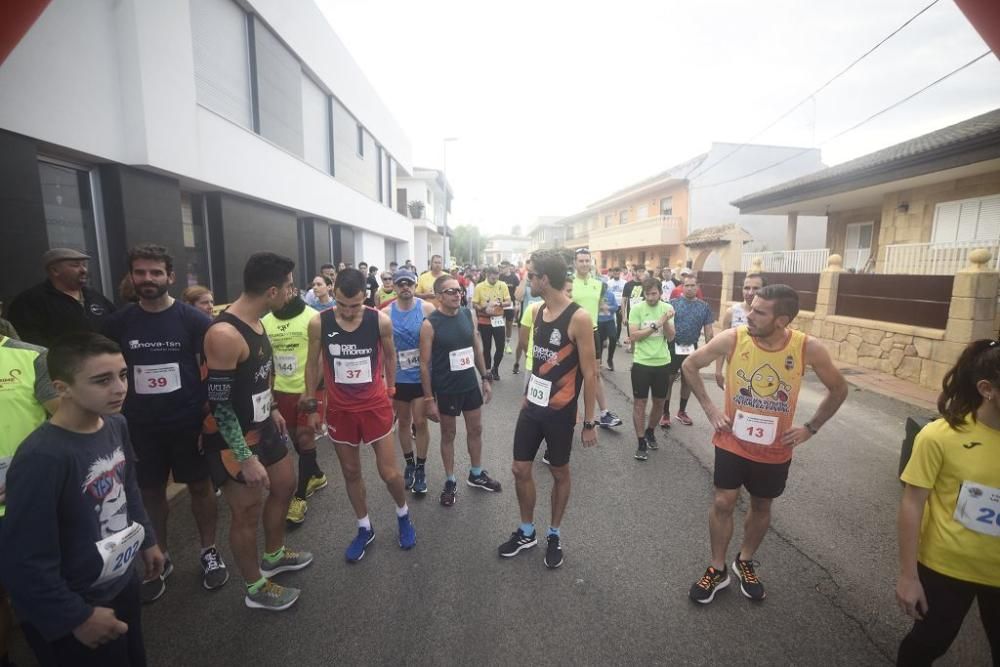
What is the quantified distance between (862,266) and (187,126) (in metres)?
19.5

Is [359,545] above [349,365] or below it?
below

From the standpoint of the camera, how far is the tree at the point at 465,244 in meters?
56.4

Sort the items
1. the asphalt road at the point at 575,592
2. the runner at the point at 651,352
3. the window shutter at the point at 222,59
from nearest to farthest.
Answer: the asphalt road at the point at 575,592
the runner at the point at 651,352
the window shutter at the point at 222,59

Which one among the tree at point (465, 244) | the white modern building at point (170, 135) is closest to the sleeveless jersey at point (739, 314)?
the white modern building at point (170, 135)

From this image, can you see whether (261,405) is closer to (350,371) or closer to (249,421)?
(249,421)

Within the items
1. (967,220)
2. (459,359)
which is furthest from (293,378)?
(967,220)

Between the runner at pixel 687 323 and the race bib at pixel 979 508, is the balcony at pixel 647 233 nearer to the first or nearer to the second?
the runner at pixel 687 323

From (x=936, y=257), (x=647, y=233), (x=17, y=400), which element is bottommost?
(x=17, y=400)

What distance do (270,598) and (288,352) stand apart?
2.02 m

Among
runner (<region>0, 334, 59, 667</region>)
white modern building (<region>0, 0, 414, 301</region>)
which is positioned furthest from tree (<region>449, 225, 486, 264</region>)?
runner (<region>0, 334, 59, 667</region>)

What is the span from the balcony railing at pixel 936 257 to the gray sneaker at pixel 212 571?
11.5 m

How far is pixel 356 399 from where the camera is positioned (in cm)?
339

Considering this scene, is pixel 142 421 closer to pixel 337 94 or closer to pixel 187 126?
pixel 187 126

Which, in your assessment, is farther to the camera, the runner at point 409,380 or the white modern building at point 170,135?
the white modern building at point 170,135
